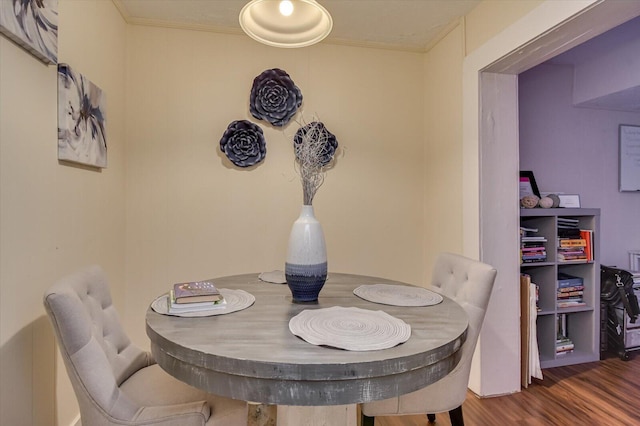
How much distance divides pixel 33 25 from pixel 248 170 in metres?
1.44

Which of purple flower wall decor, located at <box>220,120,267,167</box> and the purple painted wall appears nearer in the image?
purple flower wall decor, located at <box>220,120,267,167</box>

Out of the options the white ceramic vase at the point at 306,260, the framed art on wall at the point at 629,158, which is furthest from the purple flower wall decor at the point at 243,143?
the framed art on wall at the point at 629,158

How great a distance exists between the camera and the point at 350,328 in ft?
3.50

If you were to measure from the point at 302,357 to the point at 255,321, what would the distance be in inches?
13.1

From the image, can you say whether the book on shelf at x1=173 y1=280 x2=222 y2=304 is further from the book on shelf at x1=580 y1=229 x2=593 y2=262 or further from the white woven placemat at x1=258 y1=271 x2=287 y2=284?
the book on shelf at x1=580 y1=229 x2=593 y2=262

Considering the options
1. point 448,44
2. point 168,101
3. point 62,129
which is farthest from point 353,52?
point 62,129

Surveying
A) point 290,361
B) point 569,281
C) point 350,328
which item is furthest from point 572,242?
point 290,361

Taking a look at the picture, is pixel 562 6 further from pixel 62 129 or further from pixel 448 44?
pixel 62 129

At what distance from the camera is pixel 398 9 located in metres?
2.29

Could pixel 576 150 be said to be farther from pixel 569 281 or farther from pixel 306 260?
pixel 306 260

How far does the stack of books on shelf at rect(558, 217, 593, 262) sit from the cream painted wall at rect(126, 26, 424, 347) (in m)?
1.04

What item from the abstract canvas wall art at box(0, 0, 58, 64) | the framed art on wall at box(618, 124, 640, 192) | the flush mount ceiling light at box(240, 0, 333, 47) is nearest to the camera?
the abstract canvas wall art at box(0, 0, 58, 64)

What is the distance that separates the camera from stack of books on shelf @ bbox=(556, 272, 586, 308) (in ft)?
8.79

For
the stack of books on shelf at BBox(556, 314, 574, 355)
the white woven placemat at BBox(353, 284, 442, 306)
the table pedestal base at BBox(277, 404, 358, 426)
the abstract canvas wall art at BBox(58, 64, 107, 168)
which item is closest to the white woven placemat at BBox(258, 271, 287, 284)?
the white woven placemat at BBox(353, 284, 442, 306)
